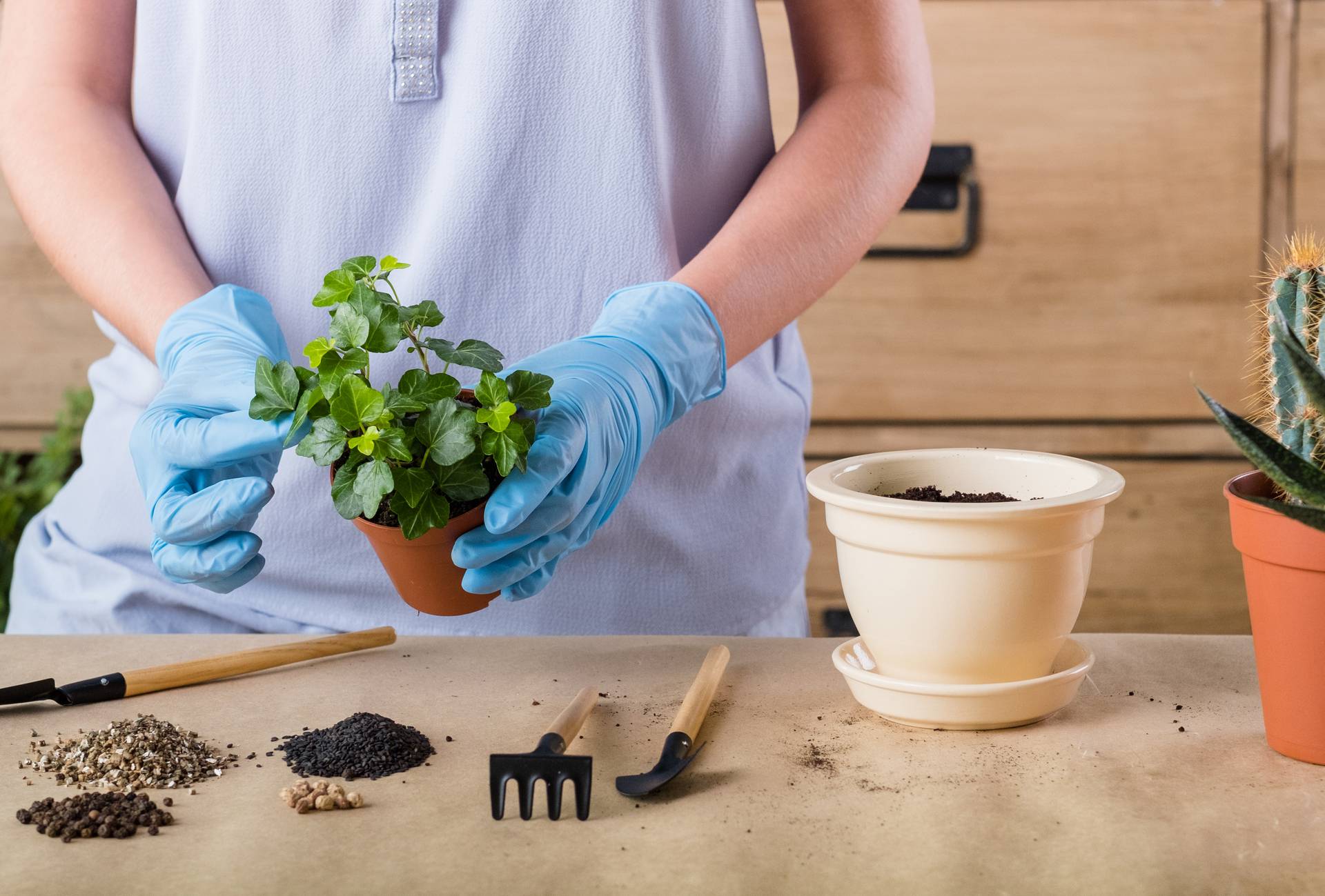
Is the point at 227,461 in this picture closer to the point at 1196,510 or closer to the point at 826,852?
the point at 826,852

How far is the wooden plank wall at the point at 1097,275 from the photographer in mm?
1919

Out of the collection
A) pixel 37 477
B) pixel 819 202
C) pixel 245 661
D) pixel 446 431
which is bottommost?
pixel 37 477

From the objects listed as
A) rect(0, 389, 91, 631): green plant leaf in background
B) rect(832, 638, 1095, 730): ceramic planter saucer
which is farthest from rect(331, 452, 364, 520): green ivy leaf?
rect(0, 389, 91, 631): green plant leaf in background

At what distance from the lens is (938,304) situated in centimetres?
199

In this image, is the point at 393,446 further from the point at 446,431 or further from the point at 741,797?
the point at 741,797

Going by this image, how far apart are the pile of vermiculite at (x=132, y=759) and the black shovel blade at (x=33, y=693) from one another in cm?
6

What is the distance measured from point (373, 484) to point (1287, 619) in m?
0.53

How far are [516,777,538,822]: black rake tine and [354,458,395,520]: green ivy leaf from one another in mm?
176

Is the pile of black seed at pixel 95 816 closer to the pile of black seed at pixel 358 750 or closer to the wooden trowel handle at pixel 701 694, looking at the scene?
the pile of black seed at pixel 358 750

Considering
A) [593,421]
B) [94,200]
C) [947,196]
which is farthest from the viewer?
[947,196]

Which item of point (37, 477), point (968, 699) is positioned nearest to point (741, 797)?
point (968, 699)

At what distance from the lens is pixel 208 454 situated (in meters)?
0.79

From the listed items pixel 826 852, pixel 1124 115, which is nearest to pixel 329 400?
pixel 826 852

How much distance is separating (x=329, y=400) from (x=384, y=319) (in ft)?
0.19
